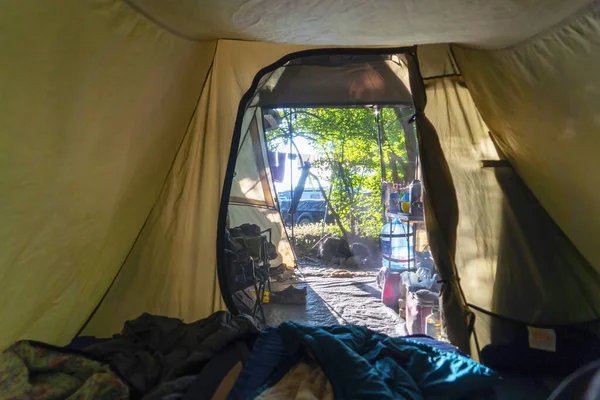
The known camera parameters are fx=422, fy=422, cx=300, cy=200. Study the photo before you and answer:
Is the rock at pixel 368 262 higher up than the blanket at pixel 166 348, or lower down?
lower down

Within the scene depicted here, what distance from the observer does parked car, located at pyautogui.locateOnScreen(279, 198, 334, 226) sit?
444cm

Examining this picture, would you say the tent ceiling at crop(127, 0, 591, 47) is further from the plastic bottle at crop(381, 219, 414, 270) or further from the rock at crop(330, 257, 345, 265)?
the rock at crop(330, 257, 345, 265)

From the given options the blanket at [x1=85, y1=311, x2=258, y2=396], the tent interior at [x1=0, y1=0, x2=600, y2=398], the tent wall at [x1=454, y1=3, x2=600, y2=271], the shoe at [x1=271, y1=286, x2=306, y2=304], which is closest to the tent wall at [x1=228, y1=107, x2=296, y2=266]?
the shoe at [x1=271, y1=286, x2=306, y2=304]

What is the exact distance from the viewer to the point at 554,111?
125cm

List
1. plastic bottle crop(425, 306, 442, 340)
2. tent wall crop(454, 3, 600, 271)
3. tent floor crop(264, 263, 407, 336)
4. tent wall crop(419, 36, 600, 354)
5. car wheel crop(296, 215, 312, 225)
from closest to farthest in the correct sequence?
tent wall crop(454, 3, 600, 271) → tent wall crop(419, 36, 600, 354) → plastic bottle crop(425, 306, 442, 340) → tent floor crop(264, 263, 407, 336) → car wheel crop(296, 215, 312, 225)

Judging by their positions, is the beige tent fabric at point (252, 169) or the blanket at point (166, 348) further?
the beige tent fabric at point (252, 169)

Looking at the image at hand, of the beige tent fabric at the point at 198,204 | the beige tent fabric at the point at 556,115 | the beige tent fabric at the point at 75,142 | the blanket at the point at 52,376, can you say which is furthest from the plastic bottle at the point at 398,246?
the blanket at the point at 52,376

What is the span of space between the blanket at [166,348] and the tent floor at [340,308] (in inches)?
43.7

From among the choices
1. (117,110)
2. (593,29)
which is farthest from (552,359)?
(117,110)

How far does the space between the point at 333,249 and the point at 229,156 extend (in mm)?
2759

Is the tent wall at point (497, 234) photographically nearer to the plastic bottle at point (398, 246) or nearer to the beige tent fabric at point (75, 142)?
the beige tent fabric at point (75, 142)

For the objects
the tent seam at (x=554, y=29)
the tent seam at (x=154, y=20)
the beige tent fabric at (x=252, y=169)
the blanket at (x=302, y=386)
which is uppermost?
the tent seam at (x=154, y=20)

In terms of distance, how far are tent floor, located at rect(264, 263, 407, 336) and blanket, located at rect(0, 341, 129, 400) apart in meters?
1.33

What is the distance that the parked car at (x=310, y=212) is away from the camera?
4.44 metres
